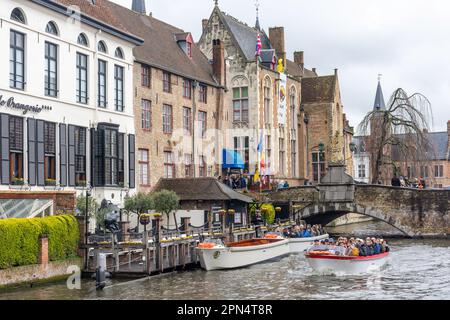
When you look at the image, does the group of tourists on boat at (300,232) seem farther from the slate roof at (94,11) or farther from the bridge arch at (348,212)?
the slate roof at (94,11)

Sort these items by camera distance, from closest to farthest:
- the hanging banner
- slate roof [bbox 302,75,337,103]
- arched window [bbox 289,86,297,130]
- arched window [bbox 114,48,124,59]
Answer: arched window [bbox 114,48,124,59]
the hanging banner
arched window [bbox 289,86,297,130]
slate roof [bbox 302,75,337,103]

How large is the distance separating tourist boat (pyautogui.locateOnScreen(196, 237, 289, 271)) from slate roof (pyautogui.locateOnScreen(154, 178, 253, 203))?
12.7 feet

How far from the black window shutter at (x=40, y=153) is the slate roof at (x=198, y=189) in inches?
387

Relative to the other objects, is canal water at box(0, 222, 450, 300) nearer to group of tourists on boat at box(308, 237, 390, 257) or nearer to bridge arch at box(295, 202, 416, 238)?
group of tourists on boat at box(308, 237, 390, 257)

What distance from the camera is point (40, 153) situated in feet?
94.1

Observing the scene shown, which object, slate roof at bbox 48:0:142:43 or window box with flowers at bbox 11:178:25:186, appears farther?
slate roof at bbox 48:0:142:43

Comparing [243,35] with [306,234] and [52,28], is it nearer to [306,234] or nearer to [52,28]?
[306,234]

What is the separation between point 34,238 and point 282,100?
31.8 meters

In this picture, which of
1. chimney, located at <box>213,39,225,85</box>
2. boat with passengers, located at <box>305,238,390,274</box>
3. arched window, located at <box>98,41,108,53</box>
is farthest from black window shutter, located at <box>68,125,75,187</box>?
chimney, located at <box>213,39,225,85</box>

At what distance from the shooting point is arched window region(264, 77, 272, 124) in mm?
51400

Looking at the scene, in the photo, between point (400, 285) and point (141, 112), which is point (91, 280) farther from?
point (141, 112)

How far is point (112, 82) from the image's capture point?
33812 mm

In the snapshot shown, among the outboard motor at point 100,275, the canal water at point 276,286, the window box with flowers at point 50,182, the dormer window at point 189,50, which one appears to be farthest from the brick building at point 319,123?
the outboard motor at point 100,275
